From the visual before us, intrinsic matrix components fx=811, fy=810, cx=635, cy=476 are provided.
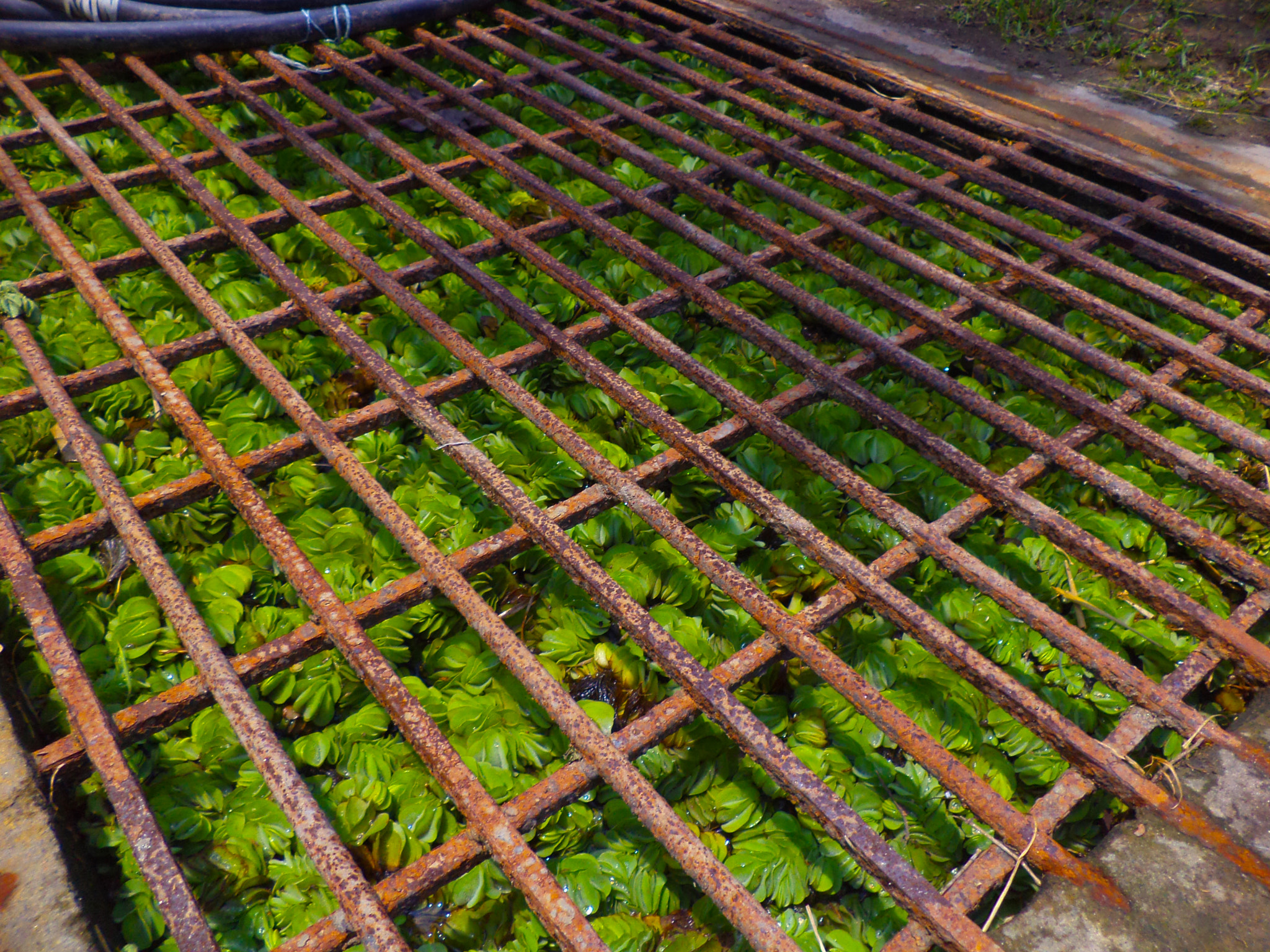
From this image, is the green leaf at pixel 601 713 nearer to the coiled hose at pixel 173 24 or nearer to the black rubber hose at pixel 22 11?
the coiled hose at pixel 173 24

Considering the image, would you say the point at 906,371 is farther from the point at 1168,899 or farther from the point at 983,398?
the point at 1168,899

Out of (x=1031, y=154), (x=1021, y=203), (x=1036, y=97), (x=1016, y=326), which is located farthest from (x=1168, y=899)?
(x=1036, y=97)

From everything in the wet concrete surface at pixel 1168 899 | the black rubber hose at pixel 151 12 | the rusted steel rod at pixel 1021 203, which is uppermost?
the black rubber hose at pixel 151 12

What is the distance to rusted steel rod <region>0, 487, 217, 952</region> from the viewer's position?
3.41 ft

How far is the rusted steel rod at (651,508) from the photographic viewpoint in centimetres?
120

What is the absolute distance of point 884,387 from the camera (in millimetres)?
2006

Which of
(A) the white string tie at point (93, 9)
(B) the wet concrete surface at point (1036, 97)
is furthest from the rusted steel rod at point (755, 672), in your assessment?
(A) the white string tie at point (93, 9)

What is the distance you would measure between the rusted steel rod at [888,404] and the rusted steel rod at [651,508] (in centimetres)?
21

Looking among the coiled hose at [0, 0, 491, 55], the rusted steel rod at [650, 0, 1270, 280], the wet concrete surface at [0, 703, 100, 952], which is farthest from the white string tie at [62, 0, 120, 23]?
the wet concrete surface at [0, 703, 100, 952]

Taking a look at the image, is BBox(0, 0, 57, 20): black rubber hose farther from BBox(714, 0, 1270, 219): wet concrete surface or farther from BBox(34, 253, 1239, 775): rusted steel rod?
BBox(714, 0, 1270, 219): wet concrete surface

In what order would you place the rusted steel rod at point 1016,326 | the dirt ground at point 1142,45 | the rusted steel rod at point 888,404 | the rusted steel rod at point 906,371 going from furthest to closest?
the dirt ground at point 1142,45 → the rusted steel rod at point 1016,326 → the rusted steel rod at point 906,371 → the rusted steel rod at point 888,404

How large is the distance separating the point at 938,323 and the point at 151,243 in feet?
6.44

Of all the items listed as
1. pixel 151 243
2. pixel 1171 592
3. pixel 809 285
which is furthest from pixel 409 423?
pixel 1171 592

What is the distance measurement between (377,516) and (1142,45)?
12.7ft
